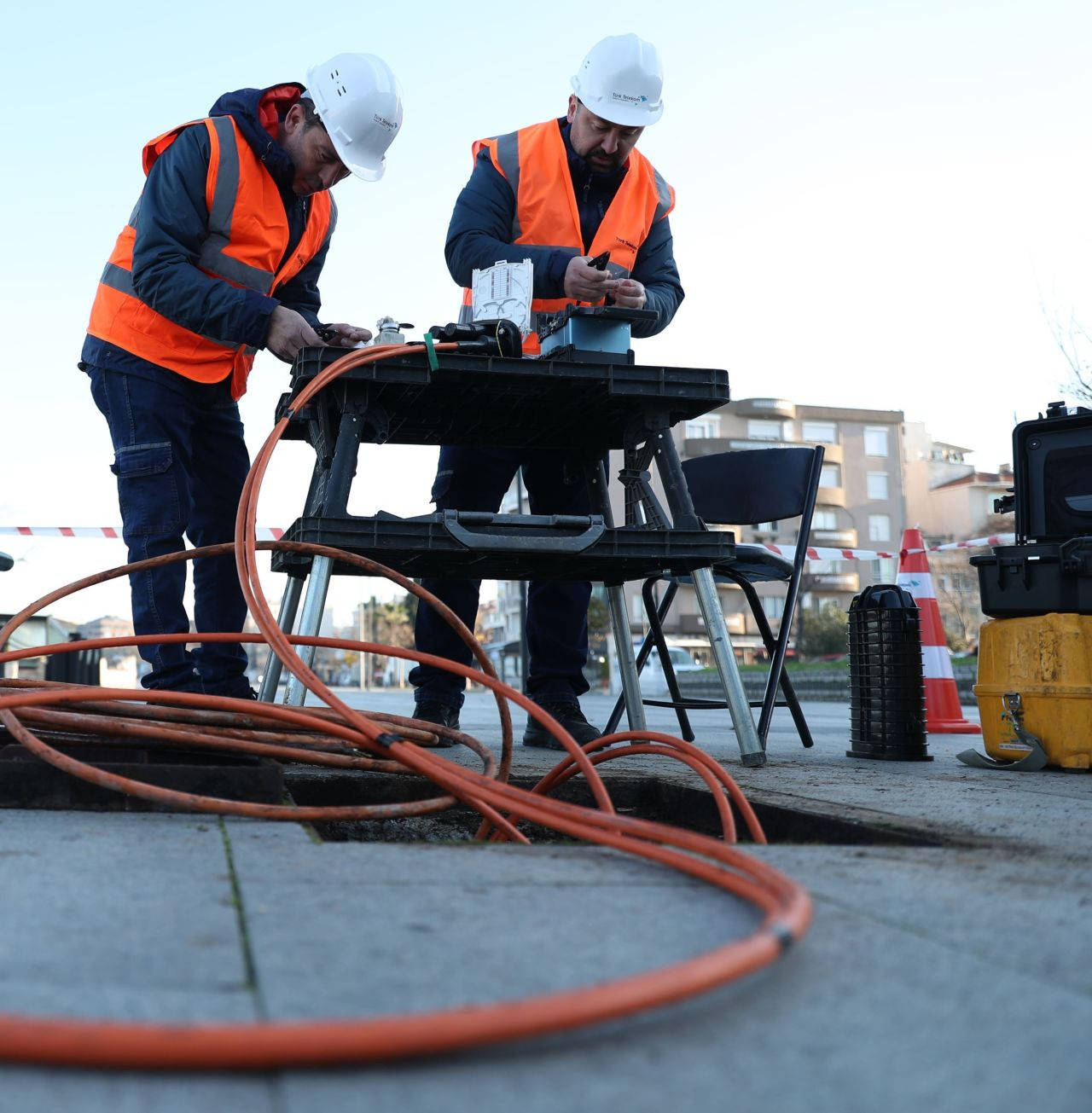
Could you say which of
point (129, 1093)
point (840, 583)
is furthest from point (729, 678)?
point (840, 583)

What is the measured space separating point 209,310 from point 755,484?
2.28 meters

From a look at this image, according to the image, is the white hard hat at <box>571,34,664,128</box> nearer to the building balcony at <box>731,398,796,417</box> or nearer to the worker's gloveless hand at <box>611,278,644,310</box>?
the worker's gloveless hand at <box>611,278,644,310</box>

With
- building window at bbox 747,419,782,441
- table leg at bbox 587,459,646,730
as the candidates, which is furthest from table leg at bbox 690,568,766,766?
building window at bbox 747,419,782,441

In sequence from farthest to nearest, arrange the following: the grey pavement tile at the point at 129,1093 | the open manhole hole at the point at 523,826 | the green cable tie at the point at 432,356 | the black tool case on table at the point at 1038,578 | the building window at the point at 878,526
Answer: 1. the building window at the point at 878,526
2. the black tool case on table at the point at 1038,578
3. the green cable tie at the point at 432,356
4. the open manhole hole at the point at 523,826
5. the grey pavement tile at the point at 129,1093

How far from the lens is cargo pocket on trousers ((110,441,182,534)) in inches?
132

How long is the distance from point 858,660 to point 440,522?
1821 millimetres

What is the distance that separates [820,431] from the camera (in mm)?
61781

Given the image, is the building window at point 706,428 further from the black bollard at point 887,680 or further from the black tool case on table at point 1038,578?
the black tool case on table at point 1038,578

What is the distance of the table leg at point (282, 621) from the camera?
3277mm

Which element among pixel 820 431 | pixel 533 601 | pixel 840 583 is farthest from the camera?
pixel 840 583

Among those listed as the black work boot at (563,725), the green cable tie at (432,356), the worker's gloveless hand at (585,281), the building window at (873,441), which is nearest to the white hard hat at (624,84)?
the worker's gloveless hand at (585,281)

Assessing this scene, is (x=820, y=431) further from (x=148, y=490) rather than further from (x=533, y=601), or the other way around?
(x=148, y=490)

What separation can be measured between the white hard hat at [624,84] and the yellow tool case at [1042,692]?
209 centimetres

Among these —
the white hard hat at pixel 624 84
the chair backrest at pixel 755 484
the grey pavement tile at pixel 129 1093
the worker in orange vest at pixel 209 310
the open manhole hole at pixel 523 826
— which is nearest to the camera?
the grey pavement tile at pixel 129 1093
